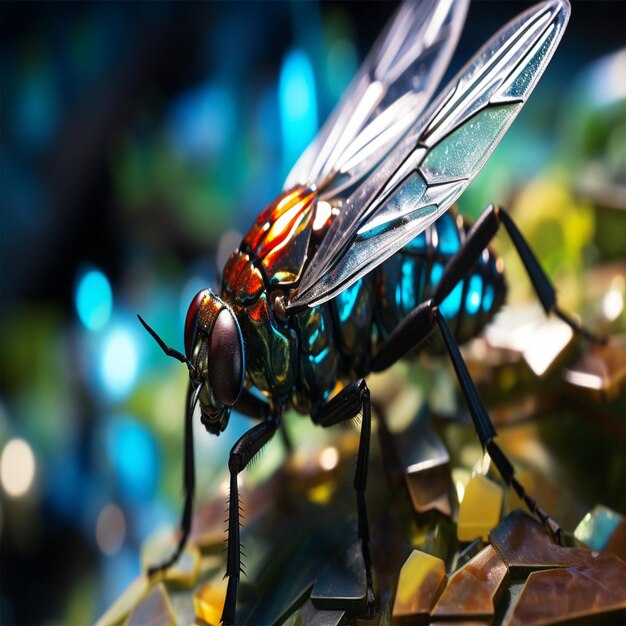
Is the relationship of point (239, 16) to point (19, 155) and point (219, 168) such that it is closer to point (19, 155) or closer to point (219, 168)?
point (219, 168)

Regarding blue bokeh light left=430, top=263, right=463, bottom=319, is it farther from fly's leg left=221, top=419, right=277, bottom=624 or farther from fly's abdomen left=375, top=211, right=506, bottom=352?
fly's leg left=221, top=419, right=277, bottom=624

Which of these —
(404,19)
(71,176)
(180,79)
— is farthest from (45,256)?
(404,19)

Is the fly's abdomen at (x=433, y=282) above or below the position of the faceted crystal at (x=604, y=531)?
above

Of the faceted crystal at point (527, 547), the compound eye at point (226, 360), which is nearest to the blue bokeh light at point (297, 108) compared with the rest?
the compound eye at point (226, 360)

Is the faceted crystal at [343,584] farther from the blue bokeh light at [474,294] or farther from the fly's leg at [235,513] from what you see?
the blue bokeh light at [474,294]

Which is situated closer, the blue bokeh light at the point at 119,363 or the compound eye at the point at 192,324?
the compound eye at the point at 192,324

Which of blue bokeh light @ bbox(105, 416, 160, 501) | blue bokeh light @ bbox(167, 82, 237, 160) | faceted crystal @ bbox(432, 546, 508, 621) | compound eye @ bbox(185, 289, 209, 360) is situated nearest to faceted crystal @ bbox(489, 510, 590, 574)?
faceted crystal @ bbox(432, 546, 508, 621)

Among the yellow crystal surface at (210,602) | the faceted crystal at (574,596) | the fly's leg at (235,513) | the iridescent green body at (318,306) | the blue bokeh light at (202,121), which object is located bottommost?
the faceted crystal at (574,596)
